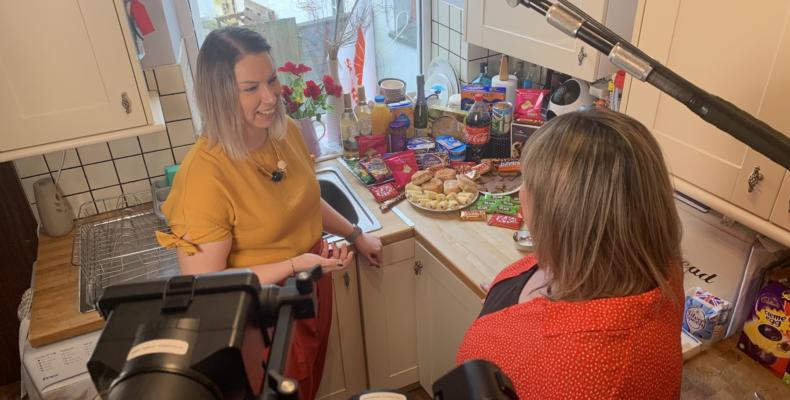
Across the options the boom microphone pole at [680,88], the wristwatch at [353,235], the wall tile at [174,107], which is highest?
the boom microphone pole at [680,88]

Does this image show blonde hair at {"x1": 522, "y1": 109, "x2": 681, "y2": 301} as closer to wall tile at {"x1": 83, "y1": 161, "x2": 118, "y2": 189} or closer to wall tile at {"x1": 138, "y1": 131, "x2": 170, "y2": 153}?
wall tile at {"x1": 138, "y1": 131, "x2": 170, "y2": 153}

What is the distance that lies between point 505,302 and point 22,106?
131 centimetres

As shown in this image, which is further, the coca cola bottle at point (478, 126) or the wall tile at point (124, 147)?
the coca cola bottle at point (478, 126)

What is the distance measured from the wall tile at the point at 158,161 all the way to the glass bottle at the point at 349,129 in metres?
0.63

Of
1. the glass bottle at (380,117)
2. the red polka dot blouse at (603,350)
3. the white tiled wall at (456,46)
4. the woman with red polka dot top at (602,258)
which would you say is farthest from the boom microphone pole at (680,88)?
the white tiled wall at (456,46)

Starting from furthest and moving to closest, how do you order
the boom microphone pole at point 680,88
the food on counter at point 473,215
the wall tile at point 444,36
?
the wall tile at point 444,36
the food on counter at point 473,215
the boom microphone pole at point 680,88

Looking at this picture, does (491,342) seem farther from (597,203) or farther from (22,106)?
(22,106)

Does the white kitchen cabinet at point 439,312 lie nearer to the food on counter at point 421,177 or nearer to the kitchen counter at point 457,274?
the kitchen counter at point 457,274

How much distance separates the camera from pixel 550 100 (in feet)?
6.66

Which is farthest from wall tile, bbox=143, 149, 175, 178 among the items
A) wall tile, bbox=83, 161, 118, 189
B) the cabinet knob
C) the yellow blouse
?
the cabinet knob

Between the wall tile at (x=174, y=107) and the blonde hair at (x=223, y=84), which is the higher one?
the blonde hair at (x=223, y=84)

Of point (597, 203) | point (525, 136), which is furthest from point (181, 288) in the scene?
point (525, 136)

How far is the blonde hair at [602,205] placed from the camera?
871 millimetres

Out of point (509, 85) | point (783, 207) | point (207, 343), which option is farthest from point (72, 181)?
point (783, 207)
